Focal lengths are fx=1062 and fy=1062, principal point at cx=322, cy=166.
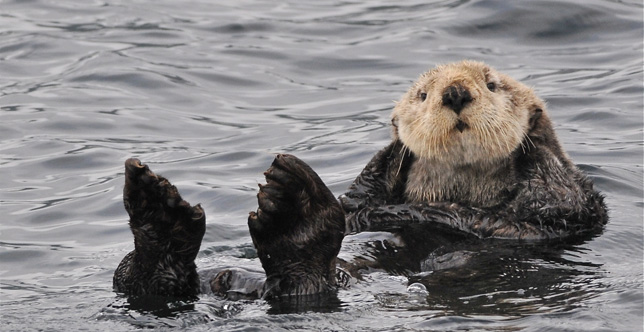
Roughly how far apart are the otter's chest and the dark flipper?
166 centimetres

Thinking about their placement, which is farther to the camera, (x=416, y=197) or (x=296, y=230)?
(x=416, y=197)

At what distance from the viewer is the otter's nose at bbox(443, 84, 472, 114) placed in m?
5.43

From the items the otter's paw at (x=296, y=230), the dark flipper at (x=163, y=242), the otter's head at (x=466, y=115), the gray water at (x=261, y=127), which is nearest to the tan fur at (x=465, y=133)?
the otter's head at (x=466, y=115)

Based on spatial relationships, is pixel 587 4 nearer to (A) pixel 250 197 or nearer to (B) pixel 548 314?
(A) pixel 250 197

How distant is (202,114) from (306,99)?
1.08 meters

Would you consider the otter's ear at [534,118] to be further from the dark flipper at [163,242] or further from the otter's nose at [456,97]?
the dark flipper at [163,242]

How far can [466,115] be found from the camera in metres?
5.48

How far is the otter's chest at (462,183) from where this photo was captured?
5.81 m

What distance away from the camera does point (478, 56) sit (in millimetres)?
11273

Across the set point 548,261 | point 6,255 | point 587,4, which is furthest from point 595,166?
point 587,4

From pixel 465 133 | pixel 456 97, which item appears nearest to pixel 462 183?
pixel 465 133

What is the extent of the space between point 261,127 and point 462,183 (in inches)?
156

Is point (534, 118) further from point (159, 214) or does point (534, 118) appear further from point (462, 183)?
point (159, 214)

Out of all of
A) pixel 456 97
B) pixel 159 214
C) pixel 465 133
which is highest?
pixel 456 97
